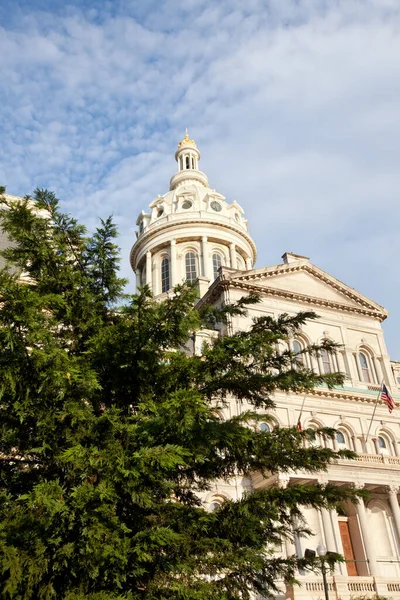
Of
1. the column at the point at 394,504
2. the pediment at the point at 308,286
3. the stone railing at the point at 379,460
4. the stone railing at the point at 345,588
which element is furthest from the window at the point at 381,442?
the stone railing at the point at 345,588

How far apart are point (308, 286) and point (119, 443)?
96.2 ft

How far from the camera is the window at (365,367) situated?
3769 centimetres

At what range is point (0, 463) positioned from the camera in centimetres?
1234

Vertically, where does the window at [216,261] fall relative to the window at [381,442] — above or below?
above

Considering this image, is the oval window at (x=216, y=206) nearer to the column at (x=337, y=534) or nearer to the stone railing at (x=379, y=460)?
the stone railing at (x=379, y=460)

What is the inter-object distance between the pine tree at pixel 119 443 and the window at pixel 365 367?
25.9 m

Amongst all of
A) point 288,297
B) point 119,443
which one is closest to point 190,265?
point 288,297

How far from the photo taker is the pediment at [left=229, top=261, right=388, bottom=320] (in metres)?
36.5

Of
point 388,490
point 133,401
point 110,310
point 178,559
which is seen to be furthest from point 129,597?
point 388,490

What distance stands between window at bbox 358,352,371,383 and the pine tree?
85.1 feet

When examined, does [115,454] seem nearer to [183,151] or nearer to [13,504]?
[13,504]

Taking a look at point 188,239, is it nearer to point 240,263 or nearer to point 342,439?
point 240,263

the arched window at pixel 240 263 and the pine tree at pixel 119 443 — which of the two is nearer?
the pine tree at pixel 119 443

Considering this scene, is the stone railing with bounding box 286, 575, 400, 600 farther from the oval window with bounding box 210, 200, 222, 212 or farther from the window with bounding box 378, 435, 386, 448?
the oval window with bounding box 210, 200, 222, 212
